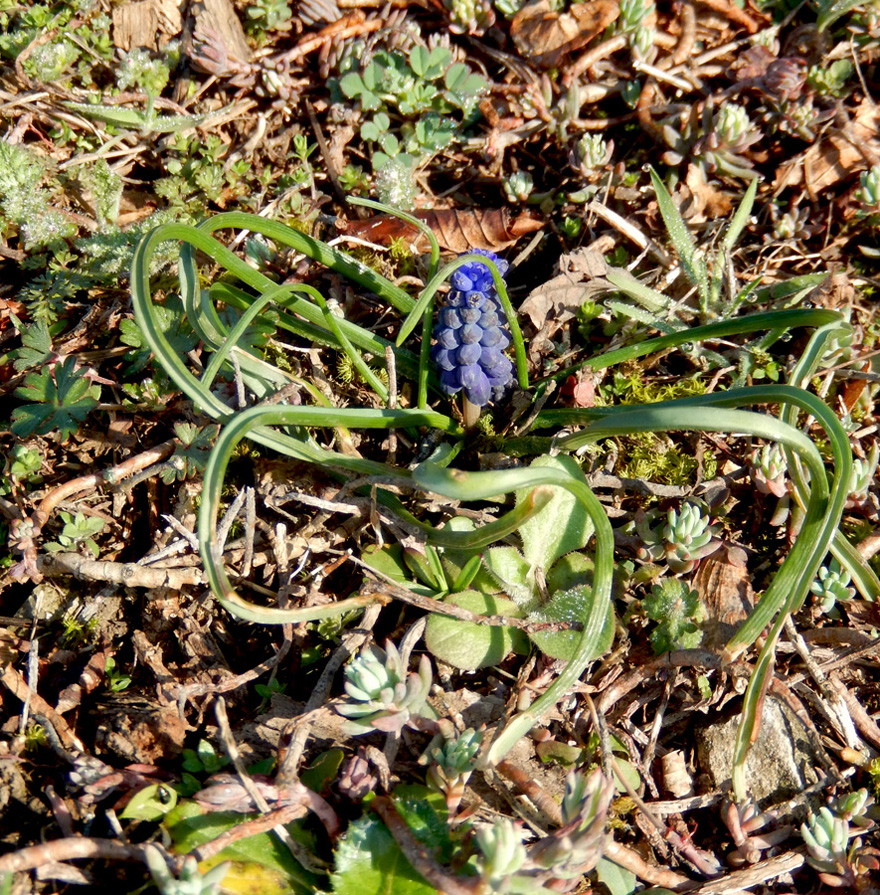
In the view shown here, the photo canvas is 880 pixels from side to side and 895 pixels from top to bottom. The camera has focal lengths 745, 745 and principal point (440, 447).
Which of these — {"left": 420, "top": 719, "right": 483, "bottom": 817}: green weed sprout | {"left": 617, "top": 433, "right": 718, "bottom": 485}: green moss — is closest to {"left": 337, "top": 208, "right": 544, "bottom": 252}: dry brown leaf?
{"left": 617, "top": 433, "right": 718, "bottom": 485}: green moss

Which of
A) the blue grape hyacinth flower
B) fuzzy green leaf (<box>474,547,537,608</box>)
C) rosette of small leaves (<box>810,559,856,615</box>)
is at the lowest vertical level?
rosette of small leaves (<box>810,559,856,615</box>)

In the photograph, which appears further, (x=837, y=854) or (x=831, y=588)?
(x=831, y=588)

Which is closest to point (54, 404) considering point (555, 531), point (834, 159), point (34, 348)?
point (34, 348)

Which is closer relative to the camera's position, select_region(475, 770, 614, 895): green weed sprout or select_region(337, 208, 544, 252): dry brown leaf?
select_region(475, 770, 614, 895): green weed sprout

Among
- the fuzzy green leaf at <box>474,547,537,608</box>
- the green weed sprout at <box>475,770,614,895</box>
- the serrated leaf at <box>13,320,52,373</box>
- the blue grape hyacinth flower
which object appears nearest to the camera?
the green weed sprout at <box>475,770,614,895</box>

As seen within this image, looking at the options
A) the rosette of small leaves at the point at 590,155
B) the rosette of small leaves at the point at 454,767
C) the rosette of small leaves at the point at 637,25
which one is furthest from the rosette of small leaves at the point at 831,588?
the rosette of small leaves at the point at 637,25

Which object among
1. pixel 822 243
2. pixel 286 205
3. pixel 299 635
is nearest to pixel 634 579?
pixel 299 635

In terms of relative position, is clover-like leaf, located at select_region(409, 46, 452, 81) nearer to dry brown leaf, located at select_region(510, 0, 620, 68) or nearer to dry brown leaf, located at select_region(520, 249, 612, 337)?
dry brown leaf, located at select_region(510, 0, 620, 68)

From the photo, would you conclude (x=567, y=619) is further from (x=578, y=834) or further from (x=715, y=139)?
(x=715, y=139)
